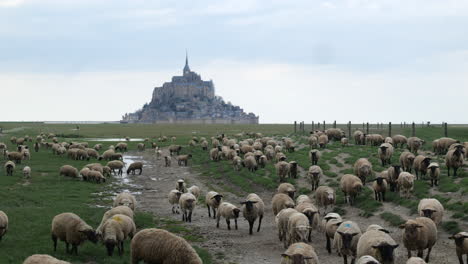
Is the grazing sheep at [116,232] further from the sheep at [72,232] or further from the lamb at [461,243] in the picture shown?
the lamb at [461,243]

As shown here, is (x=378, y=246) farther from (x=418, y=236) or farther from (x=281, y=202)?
(x=281, y=202)

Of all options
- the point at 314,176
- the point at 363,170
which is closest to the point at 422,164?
the point at 363,170

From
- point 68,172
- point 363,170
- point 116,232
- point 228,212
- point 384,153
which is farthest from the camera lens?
point 68,172

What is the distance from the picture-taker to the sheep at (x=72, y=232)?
46.5ft

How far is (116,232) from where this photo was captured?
571 inches

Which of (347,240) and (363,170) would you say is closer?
(347,240)

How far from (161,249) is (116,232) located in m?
3.03

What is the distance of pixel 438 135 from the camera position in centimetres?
4541

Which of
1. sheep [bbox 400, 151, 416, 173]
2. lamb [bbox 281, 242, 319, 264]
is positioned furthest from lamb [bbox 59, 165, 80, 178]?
lamb [bbox 281, 242, 319, 264]

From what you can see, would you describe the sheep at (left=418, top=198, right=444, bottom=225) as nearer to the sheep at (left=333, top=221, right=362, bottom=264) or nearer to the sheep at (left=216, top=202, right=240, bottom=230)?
the sheep at (left=333, top=221, right=362, bottom=264)

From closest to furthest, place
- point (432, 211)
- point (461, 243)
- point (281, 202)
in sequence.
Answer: point (461, 243) → point (432, 211) → point (281, 202)

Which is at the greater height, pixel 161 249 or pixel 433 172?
pixel 433 172

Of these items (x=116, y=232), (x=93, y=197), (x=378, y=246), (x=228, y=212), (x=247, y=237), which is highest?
(x=378, y=246)

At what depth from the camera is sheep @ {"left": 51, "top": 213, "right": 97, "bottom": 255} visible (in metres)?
14.2
